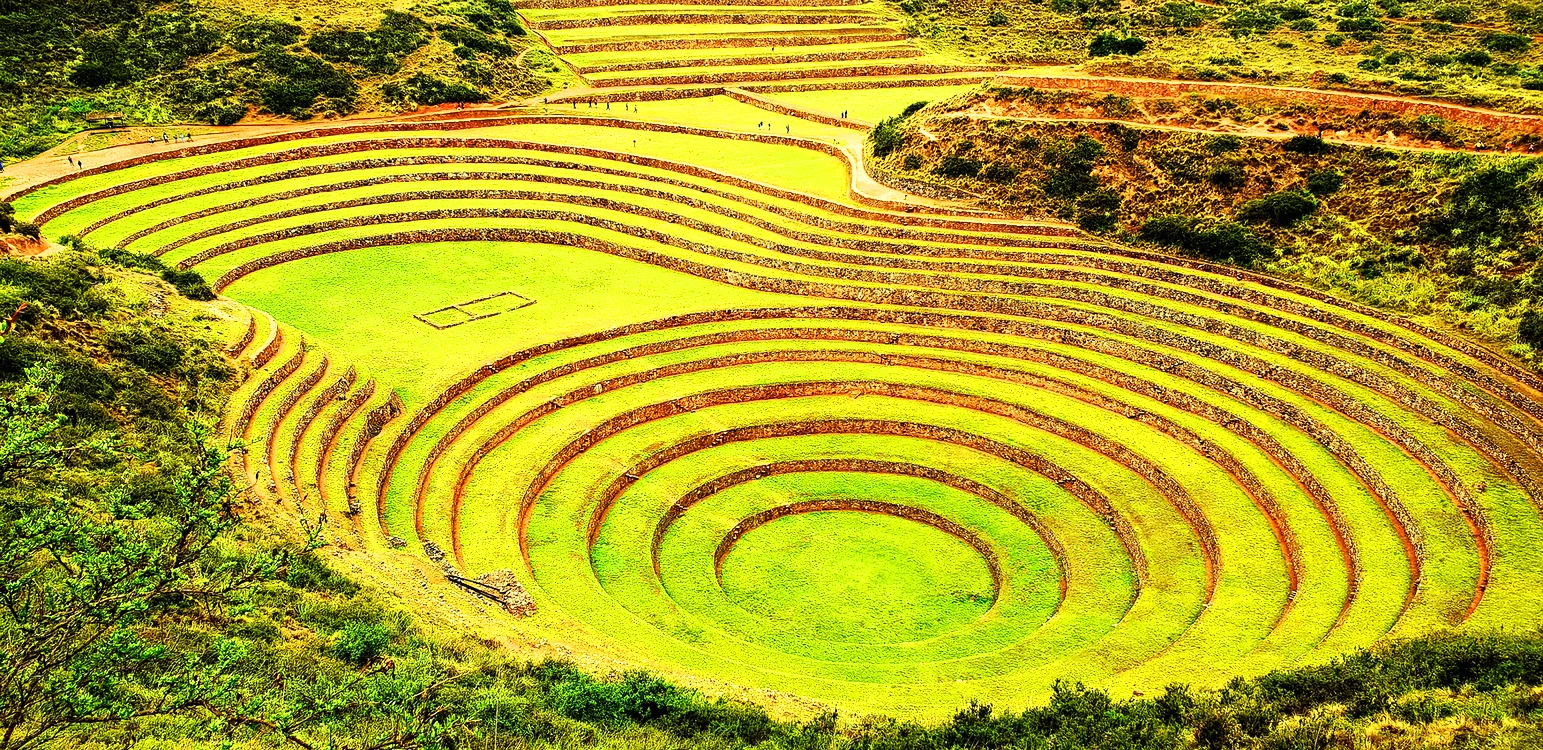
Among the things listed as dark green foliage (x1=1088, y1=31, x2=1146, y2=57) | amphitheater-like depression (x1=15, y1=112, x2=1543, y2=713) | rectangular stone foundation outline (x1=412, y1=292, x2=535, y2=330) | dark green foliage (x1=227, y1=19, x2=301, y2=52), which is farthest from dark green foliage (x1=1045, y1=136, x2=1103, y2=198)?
dark green foliage (x1=227, y1=19, x2=301, y2=52)

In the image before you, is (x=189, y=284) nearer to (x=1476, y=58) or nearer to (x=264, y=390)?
(x=264, y=390)

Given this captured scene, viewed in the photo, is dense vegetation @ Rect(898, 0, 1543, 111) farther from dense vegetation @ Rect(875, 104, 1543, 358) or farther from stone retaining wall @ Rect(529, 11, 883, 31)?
stone retaining wall @ Rect(529, 11, 883, 31)

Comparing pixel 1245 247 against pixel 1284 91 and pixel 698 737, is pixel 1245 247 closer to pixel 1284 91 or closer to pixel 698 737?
pixel 1284 91

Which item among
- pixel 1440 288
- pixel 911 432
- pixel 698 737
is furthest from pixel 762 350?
pixel 1440 288

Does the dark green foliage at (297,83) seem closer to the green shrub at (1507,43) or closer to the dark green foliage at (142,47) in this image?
the dark green foliage at (142,47)

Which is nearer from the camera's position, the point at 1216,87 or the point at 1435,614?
the point at 1435,614
